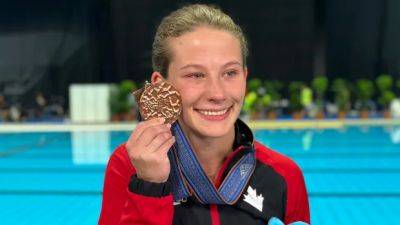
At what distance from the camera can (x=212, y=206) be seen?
3.72 ft

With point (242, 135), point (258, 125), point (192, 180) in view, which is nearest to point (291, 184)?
point (242, 135)

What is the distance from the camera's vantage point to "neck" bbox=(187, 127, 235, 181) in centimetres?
119

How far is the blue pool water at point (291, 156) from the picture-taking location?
14.1ft

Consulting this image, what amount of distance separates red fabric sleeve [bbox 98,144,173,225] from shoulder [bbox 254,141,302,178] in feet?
1.28

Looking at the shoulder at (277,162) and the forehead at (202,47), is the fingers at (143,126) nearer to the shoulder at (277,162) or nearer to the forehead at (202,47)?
the forehead at (202,47)

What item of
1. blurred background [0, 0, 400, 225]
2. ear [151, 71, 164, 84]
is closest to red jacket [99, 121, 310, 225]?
ear [151, 71, 164, 84]

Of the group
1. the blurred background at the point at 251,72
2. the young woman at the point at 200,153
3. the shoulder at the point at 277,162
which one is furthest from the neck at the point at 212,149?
the blurred background at the point at 251,72

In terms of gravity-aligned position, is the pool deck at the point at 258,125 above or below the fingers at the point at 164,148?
below

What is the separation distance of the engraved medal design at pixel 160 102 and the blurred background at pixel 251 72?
6.97 m

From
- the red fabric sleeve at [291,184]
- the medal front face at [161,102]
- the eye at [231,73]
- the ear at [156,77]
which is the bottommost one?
the red fabric sleeve at [291,184]

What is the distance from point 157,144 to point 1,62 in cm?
1678

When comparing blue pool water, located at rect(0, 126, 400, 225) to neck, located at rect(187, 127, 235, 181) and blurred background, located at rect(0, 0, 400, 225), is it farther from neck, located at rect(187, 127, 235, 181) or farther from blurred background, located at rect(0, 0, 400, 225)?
neck, located at rect(187, 127, 235, 181)

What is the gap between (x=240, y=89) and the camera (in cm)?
110

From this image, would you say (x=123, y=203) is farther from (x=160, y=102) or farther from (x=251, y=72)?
(x=251, y=72)
